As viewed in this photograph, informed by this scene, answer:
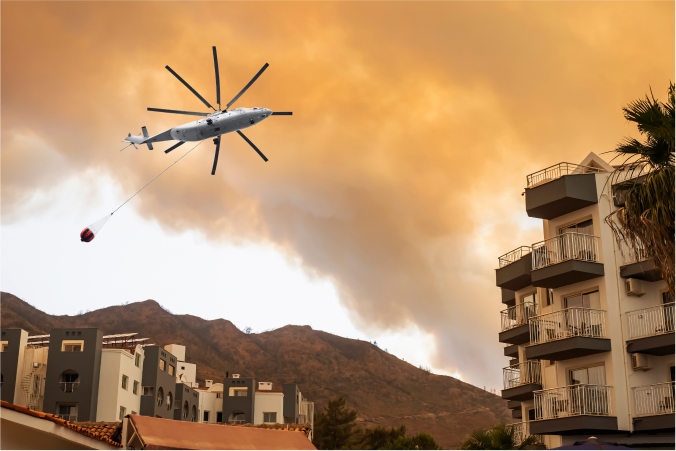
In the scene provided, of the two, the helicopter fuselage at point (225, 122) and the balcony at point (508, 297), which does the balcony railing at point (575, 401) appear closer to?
the balcony at point (508, 297)

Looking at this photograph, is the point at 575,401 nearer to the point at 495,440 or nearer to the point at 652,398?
the point at 652,398

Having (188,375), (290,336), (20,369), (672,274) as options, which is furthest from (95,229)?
(290,336)

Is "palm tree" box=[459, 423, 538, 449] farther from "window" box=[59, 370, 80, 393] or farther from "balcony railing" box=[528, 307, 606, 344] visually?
"window" box=[59, 370, 80, 393]

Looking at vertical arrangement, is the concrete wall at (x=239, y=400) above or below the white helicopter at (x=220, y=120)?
below

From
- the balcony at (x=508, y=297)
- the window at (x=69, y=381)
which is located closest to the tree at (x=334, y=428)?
the window at (x=69, y=381)

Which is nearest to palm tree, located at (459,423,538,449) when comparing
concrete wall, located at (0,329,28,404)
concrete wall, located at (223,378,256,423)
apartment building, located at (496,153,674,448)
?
apartment building, located at (496,153,674,448)

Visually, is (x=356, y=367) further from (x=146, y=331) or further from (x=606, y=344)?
(x=606, y=344)
